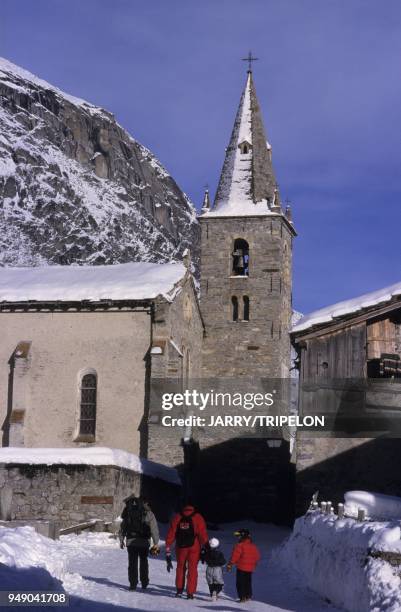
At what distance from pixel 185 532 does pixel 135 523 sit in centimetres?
79

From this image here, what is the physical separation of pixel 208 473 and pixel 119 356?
8.03 m

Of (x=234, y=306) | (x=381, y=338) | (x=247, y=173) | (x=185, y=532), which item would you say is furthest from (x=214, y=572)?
(x=247, y=173)

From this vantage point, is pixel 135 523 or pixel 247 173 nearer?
pixel 135 523

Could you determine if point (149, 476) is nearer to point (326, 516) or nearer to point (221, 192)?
point (326, 516)

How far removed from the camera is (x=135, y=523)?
49.7ft

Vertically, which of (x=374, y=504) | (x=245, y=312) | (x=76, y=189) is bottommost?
(x=374, y=504)

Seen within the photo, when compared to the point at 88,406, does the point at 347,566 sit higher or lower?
lower

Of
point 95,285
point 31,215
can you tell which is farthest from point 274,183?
point 31,215

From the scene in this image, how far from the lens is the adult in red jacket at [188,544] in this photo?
578 inches

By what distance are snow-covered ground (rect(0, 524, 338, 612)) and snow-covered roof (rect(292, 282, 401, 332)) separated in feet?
29.4

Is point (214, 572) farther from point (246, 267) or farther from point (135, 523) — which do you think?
point (246, 267)

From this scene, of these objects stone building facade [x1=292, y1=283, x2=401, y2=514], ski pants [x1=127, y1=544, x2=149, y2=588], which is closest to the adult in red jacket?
ski pants [x1=127, y1=544, x2=149, y2=588]

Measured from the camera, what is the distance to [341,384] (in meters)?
27.0

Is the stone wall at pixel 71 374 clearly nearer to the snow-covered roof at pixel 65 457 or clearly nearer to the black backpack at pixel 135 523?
the snow-covered roof at pixel 65 457
